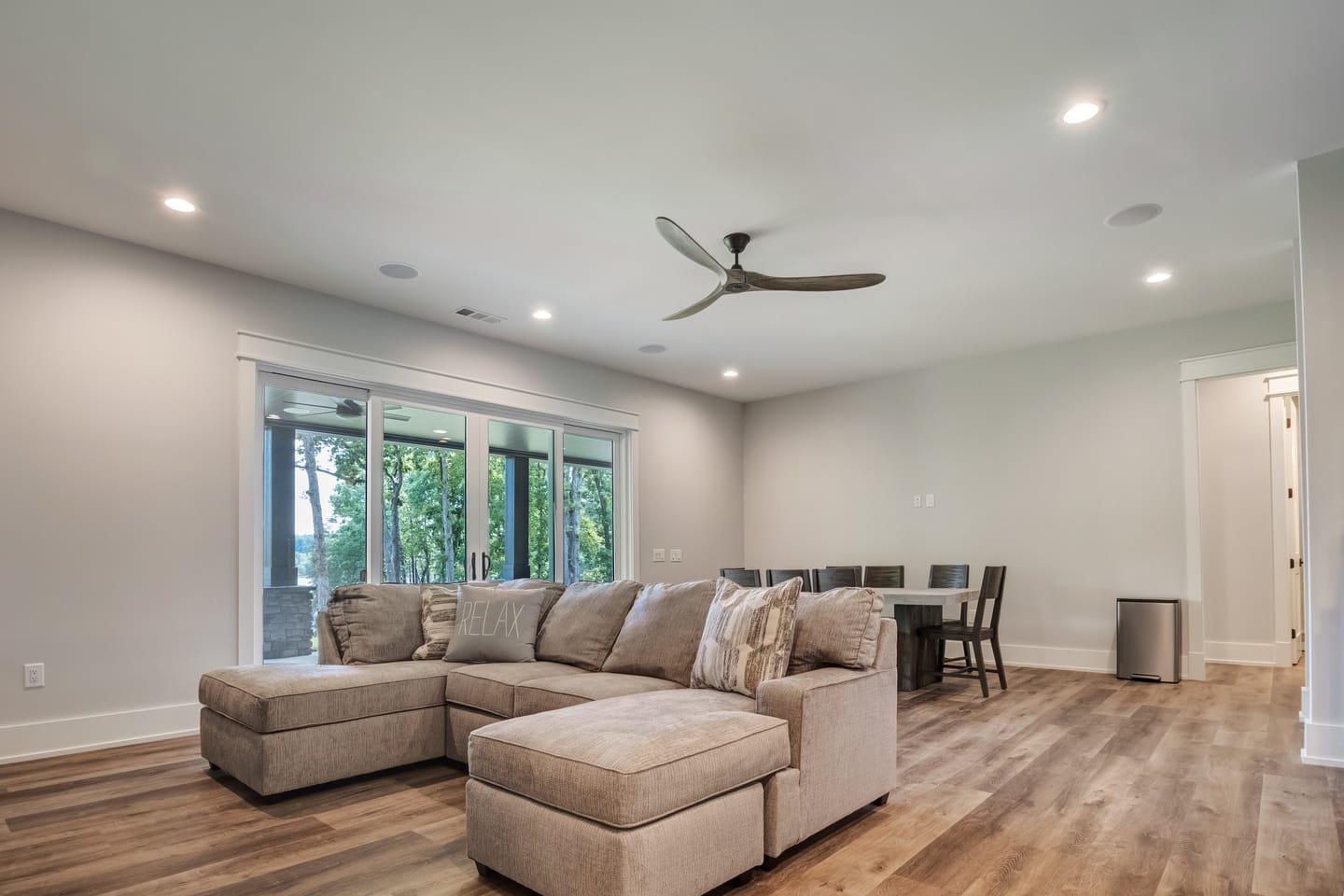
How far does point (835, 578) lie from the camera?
5.73m

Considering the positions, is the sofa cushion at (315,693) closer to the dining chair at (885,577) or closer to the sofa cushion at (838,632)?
the sofa cushion at (838,632)

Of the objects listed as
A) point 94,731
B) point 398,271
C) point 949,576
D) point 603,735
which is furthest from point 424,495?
point 949,576

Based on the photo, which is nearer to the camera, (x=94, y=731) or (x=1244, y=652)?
(x=94, y=731)

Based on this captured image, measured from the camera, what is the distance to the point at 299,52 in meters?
2.68

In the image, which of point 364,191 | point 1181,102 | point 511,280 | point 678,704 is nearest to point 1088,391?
point 1181,102

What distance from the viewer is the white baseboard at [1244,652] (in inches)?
252

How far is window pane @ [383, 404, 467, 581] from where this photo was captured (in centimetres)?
550

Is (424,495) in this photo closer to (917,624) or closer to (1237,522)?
(917,624)

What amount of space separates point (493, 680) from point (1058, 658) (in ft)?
16.3

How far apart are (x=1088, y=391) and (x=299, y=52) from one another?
19.8 ft

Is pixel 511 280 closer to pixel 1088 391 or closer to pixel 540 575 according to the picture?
pixel 540 575

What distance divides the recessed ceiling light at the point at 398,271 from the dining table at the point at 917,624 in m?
3.65

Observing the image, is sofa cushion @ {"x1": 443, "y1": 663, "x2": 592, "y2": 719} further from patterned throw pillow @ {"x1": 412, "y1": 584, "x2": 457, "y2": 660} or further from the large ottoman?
the large ottoman

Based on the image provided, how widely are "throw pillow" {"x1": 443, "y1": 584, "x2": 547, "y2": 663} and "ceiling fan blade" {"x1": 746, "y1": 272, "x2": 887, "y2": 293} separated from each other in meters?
2.01
